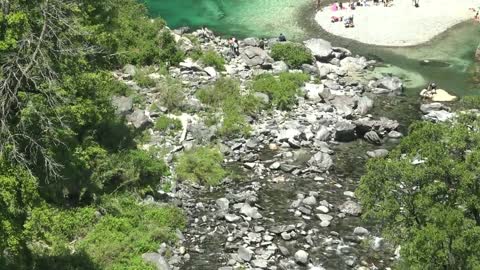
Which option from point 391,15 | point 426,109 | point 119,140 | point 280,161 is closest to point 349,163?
point 280,161

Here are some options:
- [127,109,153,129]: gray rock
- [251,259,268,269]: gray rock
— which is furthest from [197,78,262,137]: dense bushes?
[251,259,268,269]: gray rock

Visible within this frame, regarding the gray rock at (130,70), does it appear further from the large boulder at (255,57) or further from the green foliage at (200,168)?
the green foliage at (200,168)

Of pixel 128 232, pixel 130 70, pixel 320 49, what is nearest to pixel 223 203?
pixel 128 232

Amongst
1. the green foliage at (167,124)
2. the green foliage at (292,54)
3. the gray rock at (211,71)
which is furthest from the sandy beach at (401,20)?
the green foliage at (167,124)

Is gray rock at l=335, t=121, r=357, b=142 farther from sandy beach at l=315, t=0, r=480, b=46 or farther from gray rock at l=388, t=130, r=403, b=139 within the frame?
sandy beach at l=315, t=0, r=480, b=46

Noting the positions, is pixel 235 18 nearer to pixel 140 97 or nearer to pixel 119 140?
pixel 140 97

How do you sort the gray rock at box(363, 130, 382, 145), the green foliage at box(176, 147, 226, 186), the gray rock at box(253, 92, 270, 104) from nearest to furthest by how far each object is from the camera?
1. the green foliage at box(176, 147, 226, 186)
2. the gray rock at box(363, 130, 382, 145)
3. the gray rock at box(253, 92, 270, 104)
